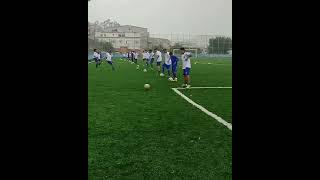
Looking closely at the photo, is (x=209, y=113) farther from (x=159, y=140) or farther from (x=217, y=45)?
(x=217, y=45)

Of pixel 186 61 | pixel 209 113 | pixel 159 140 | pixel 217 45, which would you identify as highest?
pixel 217 45

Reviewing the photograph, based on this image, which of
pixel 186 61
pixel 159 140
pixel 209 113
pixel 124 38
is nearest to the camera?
pixel 159 140

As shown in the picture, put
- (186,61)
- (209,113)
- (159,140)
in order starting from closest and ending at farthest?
(159,140), (209,113), (186,61)

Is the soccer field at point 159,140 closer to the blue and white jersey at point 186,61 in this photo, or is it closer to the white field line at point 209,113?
the white field line at point 209,113

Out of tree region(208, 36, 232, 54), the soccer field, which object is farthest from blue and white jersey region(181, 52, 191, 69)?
tree region(208, 36, 232, 54)

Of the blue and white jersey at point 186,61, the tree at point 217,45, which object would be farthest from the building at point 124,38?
the blue and white jersey at point 186,61

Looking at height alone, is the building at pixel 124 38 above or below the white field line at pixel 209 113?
above

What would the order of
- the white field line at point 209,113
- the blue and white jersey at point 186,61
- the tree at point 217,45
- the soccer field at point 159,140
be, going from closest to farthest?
the soccer field at point 159,140
the white field line at point 209,113
the blue and white jersey at point 186,61
the tree at point 217,45

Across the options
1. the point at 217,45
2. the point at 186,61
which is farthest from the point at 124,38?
the point at 186,61

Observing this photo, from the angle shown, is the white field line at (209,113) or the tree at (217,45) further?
the tree at (217,45)

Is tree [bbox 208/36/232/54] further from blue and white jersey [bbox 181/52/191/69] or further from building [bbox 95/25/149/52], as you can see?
blue and white jersey [bbox 181/52/191/69]
